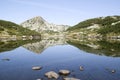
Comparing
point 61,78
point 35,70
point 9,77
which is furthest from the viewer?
point 35,70

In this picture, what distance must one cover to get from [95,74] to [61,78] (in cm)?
1201

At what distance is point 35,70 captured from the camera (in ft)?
202

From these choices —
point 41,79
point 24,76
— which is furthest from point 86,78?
point 24,76

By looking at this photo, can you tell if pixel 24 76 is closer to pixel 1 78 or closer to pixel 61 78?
pixel 1 78

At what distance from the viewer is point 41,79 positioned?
4897 cm

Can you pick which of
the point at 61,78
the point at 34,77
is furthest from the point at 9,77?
the point at 61,78

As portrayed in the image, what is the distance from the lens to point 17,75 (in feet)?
180

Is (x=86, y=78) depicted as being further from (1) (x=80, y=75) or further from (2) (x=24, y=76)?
(2) (x=24, y=76)

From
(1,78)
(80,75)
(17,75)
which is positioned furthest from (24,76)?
(80,75)

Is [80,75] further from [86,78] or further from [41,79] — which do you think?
[41,79]

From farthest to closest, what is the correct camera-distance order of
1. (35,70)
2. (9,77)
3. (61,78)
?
(35,70)
(9,77)
(61,78)

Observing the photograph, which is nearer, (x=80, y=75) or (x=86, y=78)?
(x=86, y=78)

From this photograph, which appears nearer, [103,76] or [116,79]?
[116,79]

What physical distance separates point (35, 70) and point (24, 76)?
329 inches
